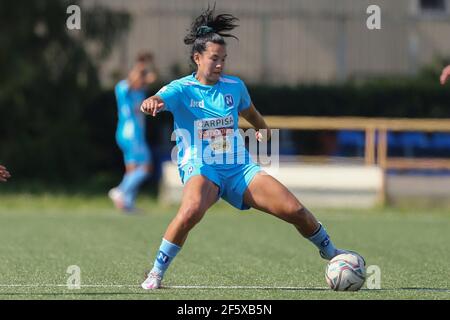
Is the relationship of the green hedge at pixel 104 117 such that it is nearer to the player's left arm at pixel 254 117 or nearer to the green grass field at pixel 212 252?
the green grass field at pixel 212 252

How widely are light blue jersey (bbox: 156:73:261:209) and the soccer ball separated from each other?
827 mm

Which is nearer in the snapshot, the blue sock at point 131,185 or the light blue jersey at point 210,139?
the light blue jersey at point 210,139

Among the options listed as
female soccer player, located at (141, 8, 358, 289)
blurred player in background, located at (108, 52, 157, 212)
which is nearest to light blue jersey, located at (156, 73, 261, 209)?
female soccer player, located at (141, 8, 358, 289)

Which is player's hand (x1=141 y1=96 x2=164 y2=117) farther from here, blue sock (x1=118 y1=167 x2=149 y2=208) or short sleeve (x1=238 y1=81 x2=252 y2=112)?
blue sock (x1=118 y1=167 x2=149 y2=208)

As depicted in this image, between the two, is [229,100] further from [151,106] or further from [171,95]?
[151,106]

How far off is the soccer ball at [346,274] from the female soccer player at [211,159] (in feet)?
0.99

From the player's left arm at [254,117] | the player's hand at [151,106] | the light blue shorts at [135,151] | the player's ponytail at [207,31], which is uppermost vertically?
the player's ponytail at [207,31]

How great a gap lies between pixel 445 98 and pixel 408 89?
0.77 metres

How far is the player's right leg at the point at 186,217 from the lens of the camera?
28.5 feet

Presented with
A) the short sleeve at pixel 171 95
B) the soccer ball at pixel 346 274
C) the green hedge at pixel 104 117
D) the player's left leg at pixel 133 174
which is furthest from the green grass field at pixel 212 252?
the green hedge at pixel 104 117

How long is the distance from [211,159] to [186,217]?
1.79 feet

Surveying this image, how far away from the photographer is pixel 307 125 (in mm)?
19891

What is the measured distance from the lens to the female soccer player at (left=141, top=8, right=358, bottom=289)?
28.8 ft

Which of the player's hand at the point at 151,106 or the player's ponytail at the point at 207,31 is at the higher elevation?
the player's ponytail at the point at 207,31
